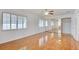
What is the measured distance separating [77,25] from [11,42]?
1.25 metres

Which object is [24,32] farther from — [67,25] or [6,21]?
[67,25]

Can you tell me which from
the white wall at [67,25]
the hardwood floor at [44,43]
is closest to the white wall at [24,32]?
the hardwood floor at [44,43]

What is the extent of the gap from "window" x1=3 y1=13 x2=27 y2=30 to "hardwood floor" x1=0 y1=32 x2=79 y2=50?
0.86 feet

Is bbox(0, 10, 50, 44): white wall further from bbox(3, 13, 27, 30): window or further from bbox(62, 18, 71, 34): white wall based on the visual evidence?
bbox(62, 18, 71, 34): white wall

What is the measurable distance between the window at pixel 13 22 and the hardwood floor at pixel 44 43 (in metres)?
0.26

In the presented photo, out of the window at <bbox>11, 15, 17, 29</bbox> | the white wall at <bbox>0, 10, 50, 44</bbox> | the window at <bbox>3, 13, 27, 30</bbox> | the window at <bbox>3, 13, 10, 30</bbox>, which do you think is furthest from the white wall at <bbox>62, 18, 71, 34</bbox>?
the window at <bbox>3, 13, 10, 30</bbox>

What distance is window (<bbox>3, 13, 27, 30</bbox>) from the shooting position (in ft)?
7.34

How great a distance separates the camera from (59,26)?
2340mm

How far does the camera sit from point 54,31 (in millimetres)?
2338

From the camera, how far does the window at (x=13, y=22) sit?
224 centimetres
